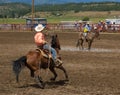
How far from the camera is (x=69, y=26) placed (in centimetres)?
5738

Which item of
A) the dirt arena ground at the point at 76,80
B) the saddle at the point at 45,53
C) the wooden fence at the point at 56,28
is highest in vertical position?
the saddle at the point at 45,53

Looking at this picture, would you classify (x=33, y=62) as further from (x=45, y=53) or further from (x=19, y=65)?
(x=45, y=53)

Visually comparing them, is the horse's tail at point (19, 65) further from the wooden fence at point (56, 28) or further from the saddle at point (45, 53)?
the wooden fence at point (56, 28)

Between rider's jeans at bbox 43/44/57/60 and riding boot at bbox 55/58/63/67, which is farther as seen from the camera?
riding boot at bbox 55/58/63/67

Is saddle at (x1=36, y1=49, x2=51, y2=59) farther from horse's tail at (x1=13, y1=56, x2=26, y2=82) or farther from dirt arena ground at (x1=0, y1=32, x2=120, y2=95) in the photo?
dirt arena ground at (x1=0, y1=32, x2=120, y2=95)

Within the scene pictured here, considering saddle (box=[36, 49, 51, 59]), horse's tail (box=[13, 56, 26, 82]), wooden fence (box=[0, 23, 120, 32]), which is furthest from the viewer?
wooden fence (box=[0, 23, 120, 32])

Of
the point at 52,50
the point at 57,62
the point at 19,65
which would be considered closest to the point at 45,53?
the point at 52,50

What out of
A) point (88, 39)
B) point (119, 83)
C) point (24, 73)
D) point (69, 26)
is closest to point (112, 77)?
point (119, 83)

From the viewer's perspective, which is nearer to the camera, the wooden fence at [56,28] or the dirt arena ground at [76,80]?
the dirt arena ground at [76,80]

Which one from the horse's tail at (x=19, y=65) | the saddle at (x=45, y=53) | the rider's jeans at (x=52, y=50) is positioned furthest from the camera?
the rider's jeans at (x=52, y=50)

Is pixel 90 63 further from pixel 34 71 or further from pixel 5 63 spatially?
pixel 34 71

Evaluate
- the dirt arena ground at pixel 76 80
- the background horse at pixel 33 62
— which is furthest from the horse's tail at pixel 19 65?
the dirt arena ground at pixel 76 80

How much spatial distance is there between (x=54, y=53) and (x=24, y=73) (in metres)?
2.94

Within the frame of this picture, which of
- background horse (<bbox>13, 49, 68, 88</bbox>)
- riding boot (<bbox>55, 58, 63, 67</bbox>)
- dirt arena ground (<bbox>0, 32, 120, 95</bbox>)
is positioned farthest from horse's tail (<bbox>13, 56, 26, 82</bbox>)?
riding boot (<bbox>55, 58, 63, 67</bbox>)
